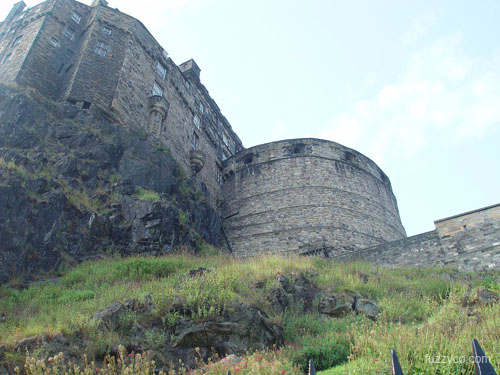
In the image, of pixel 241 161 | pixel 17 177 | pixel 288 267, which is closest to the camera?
pixel 288 267

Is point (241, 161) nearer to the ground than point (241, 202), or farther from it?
farther from it

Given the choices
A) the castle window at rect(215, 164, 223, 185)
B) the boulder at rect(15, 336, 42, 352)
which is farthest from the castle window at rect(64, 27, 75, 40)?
the boulder at rect(15, 336, 42, 352)

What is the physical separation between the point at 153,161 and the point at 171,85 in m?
6.69

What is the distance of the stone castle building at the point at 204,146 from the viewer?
1550cm

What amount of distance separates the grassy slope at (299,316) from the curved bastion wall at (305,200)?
6.56m

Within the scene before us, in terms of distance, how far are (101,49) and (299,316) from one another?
13799 mm

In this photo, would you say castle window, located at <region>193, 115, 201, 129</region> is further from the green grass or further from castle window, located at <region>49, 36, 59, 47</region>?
the green grass

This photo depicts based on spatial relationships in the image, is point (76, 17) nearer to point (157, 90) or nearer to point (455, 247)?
point (157, 90)

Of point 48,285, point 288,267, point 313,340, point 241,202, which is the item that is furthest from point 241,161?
point 313,340

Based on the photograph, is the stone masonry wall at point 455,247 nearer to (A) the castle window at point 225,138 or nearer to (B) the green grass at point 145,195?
(B) the green grass at point 145,195

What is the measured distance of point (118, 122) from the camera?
15.0 meters

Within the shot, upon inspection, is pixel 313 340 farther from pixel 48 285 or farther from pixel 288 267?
pixel 48 285

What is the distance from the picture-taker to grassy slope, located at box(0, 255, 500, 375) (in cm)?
502

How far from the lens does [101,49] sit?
1669 cm
